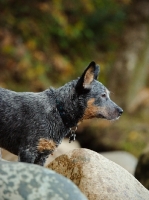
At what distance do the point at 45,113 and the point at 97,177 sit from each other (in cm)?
98

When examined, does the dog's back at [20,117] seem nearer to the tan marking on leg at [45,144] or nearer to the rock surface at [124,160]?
the tan marking on leg at [45,144]

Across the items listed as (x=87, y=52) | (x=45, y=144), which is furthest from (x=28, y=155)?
(x=87, y=52)

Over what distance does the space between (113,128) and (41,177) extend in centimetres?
954

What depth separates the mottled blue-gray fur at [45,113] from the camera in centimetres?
618

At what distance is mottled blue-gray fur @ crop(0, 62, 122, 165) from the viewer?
6.18 meters

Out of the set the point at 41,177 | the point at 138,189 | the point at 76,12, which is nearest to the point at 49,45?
the point at 76,12

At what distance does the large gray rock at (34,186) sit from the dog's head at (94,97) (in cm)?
145

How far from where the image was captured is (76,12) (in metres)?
22.1

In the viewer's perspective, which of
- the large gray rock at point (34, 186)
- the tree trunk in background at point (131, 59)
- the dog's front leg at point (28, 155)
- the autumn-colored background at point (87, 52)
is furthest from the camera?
the tree trunk in background at point (131, 59)

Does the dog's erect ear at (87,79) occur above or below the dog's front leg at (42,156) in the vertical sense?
above

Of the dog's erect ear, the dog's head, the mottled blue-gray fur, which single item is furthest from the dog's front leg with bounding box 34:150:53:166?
the dog's erect ear

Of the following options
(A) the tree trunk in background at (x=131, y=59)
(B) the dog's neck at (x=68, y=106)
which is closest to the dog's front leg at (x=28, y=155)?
(B) the dog's neck at (x=68, y=106)

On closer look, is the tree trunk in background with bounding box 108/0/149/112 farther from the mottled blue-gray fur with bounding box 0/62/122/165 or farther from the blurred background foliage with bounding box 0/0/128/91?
the mottled blue-gray fur with bounding box 0/62/122/165

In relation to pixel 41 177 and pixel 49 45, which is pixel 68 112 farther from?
Result: pixel 49 45
